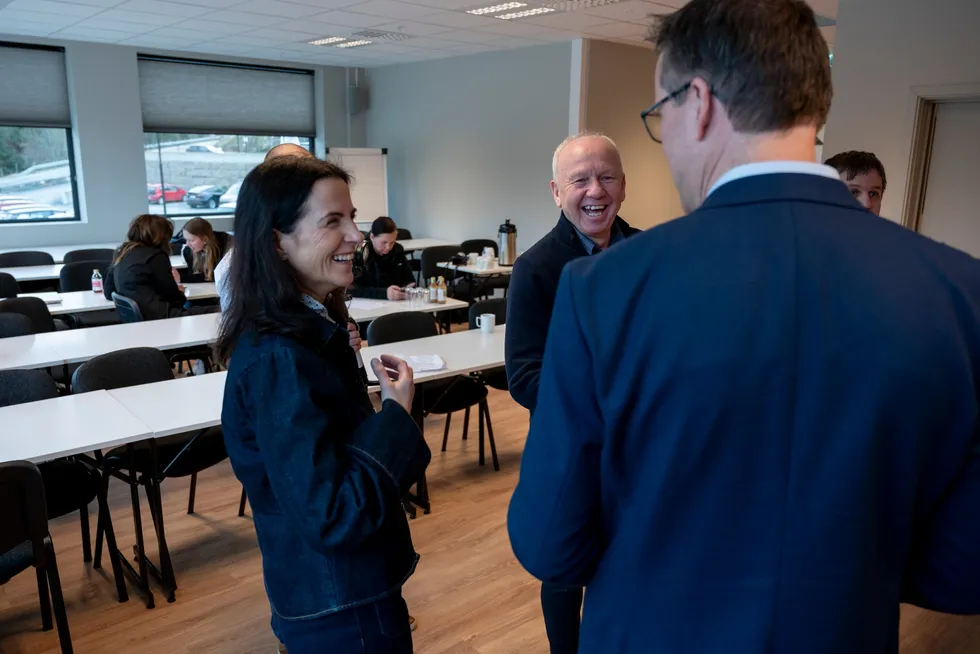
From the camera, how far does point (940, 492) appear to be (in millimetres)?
820

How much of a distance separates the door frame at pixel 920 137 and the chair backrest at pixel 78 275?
20.0ft

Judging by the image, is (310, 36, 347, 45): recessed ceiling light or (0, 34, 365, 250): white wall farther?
(0, 34, 365, 250): white wall

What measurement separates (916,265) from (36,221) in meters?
9.08

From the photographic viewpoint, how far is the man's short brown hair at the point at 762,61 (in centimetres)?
76

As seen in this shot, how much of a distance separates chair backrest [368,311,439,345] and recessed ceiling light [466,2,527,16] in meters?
3.13

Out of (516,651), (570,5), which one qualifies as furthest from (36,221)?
(516,651)

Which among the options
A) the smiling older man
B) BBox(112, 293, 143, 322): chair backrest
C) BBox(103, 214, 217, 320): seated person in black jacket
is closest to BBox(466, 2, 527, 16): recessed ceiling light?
BBox(103, 214, 217, 320): seated person in black jacket

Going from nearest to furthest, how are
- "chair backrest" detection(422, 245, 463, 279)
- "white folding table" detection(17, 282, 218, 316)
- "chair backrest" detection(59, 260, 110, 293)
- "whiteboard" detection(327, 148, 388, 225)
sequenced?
"white folding table" detection(17, 282, 218, 316)
"chair backrest" detection(59, 260, 110, 293)
"chair backrest" detection(422, 245, 463, 279)
"whiteboard" detection(327, 148, 388, 225)

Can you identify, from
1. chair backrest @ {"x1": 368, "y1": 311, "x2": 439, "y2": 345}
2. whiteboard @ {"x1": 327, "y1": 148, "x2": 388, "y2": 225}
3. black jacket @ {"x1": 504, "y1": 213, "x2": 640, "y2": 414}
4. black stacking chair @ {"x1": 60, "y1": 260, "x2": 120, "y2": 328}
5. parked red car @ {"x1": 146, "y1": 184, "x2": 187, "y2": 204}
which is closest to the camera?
black jacket @ {"x1": 504, "y1": 213, "x2": 640, "y2": 414}

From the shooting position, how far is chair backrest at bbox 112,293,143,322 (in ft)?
15.1

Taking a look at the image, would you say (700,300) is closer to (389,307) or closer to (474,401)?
(474,401)

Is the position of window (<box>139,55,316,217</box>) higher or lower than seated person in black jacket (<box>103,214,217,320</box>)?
higher

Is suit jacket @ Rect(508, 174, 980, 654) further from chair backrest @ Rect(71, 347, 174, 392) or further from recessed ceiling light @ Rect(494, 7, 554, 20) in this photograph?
recessed ceiling light @ Rect(494, 7, 554, 20)

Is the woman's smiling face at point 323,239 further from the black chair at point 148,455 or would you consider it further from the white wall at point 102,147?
the white wall at point 102,147
